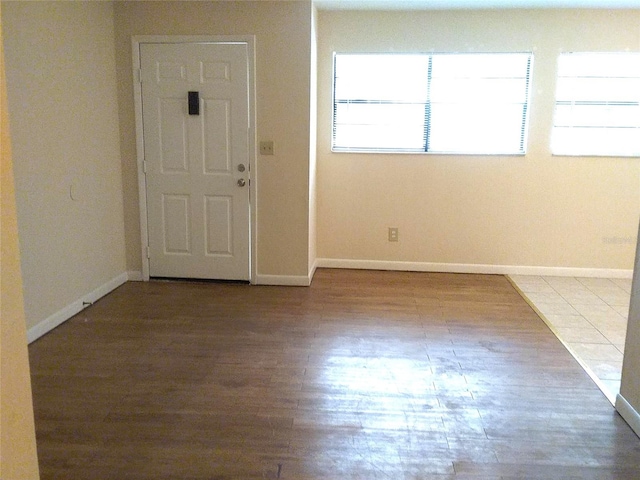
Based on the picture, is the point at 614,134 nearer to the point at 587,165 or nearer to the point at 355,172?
A: the point at 587,165

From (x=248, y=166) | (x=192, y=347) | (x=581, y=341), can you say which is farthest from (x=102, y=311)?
(x=581, y=341)

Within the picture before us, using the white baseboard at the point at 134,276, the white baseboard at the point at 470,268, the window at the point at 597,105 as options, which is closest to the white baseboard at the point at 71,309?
the white baseboard at the point at 134,276

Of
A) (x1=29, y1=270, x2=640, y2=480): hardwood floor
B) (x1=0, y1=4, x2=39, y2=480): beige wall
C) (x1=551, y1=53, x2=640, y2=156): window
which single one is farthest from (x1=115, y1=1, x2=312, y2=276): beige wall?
(x1=0, y1=4, x2=39, y2=480): beige wall

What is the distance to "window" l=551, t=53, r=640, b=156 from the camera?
463 centimetres

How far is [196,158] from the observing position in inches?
175

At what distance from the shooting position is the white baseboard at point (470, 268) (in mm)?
4953

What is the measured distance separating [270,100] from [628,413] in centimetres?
333

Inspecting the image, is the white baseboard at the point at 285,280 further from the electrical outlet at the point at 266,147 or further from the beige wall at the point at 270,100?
the electrical outlet at the point at 266,147

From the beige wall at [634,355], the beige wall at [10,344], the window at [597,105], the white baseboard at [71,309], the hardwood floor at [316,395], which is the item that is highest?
the window at [597,105]

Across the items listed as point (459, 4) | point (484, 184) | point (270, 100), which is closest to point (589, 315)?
point (484, 184)

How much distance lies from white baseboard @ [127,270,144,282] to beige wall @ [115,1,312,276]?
0.22 feet

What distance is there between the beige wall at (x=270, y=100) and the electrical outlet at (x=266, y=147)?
0.04 m

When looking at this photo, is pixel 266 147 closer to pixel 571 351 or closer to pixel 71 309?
pixel 71 309

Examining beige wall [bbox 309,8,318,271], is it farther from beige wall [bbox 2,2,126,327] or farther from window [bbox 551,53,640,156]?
window [bbox 551,53,640,156]
